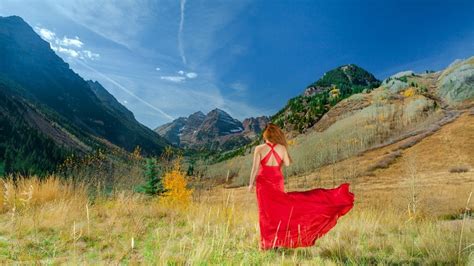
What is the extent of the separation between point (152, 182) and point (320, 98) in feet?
197

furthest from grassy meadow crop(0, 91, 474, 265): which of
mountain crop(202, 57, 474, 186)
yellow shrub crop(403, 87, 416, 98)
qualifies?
yellow shrub crop(403, 87, 416, 98)

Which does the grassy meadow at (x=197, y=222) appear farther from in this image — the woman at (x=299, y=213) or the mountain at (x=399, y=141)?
the mountain at (x=399, y=141)

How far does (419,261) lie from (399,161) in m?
22.5

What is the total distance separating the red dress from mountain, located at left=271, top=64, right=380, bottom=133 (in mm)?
51846

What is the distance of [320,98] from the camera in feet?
227

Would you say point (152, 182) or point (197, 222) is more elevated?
point (152, 182)

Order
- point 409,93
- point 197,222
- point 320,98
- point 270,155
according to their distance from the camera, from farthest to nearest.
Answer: point 320,98 → point 409,93 → point 197,222 → point 270,155

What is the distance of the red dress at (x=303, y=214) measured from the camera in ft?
14.5

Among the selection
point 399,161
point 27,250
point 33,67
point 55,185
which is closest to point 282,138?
point 27,250

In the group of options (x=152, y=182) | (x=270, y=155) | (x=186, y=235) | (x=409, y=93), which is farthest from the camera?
(x=409, y=93)

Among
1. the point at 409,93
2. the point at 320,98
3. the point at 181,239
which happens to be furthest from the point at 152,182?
the point at 320,98

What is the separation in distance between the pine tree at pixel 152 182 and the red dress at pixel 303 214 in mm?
8436

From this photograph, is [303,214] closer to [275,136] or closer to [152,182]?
[275,136]

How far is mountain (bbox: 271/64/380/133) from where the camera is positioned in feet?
195
